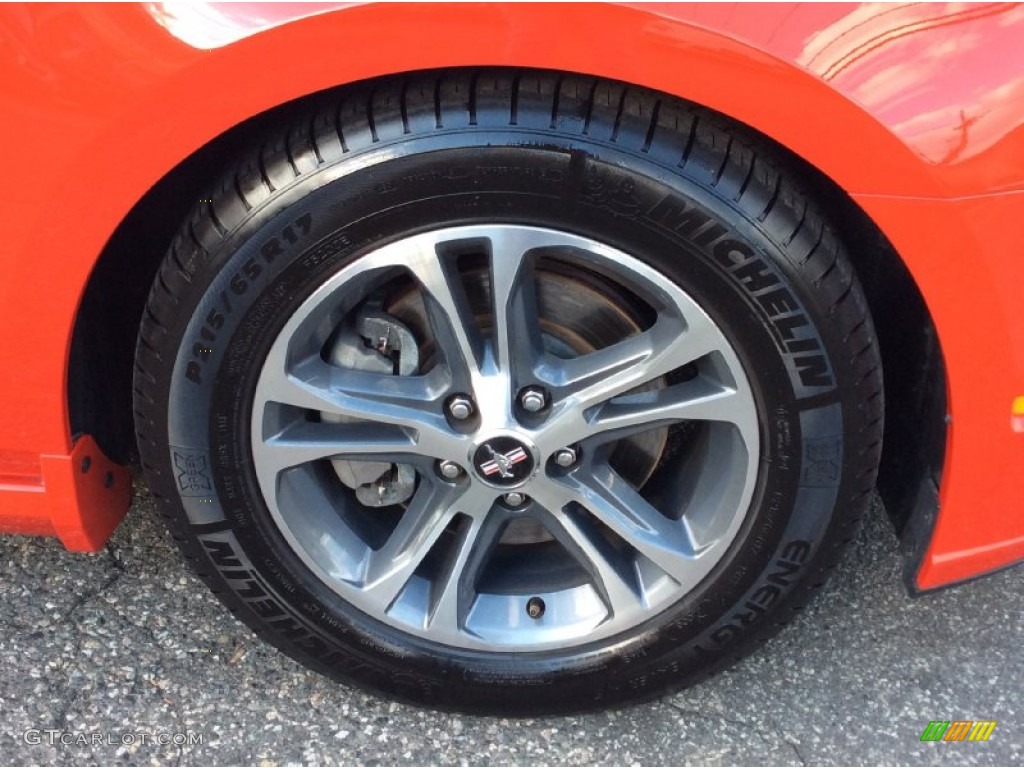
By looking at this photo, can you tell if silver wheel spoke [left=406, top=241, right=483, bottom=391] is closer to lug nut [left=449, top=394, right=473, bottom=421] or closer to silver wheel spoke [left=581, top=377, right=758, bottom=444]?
lug nut [left=449, top=394, right=473, bottom=421]

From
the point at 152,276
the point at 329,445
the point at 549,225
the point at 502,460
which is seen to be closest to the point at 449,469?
the point at 502,460

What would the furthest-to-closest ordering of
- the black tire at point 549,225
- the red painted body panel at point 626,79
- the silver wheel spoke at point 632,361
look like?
1. the silver wheel spoke at point 632,361
2. the black tire at point 549,225
3. the red painted body panel at point 626,79

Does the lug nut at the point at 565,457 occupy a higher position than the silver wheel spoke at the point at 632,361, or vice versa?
the silver wheel spoke at the point at 632,361

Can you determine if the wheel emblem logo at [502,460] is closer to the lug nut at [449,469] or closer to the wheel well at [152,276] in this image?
the lug nut at [449,469]

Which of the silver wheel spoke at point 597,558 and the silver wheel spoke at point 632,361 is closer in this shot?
the silver wheel spoke at point 632,361

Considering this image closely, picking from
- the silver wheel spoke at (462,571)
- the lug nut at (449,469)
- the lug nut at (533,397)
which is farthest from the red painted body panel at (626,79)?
the silver wheel spoke at (462,571)

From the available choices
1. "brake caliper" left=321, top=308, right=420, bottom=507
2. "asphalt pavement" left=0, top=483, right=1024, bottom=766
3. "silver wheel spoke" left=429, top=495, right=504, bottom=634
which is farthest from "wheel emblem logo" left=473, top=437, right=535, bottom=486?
"asphalt pavement" left=0, top=483, right=1024, bottom=766

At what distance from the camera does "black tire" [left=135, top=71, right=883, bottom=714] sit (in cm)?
151

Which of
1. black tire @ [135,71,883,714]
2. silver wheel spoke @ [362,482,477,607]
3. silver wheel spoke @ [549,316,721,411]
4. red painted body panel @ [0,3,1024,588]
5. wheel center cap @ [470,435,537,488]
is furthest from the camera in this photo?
silver wheel spoke @ [362,482,477,607]

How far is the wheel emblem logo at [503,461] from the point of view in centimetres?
172

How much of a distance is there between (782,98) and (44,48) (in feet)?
3.39

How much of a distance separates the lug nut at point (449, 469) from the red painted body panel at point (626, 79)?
2.18 feet

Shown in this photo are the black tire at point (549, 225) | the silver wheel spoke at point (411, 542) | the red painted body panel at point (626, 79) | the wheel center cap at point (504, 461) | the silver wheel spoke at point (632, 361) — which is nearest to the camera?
the red painted body panel at point (626, 79)

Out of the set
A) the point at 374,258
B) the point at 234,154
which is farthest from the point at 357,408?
the point at 234,154
